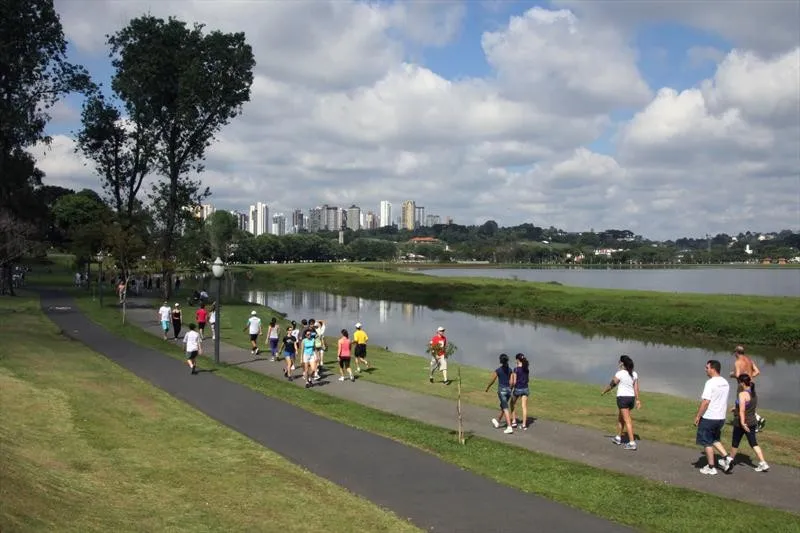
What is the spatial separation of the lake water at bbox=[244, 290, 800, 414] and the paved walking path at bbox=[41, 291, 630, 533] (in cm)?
790

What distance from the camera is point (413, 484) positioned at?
396 inches

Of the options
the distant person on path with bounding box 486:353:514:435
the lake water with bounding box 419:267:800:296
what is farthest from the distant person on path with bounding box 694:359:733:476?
the lake water with bounding box 419:267:800:296

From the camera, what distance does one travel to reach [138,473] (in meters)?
9.58

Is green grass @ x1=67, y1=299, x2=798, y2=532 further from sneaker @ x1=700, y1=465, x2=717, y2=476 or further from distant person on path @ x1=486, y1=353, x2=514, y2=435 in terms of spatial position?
sneaker @ x1=700, y1=465, x2=717, y2=476

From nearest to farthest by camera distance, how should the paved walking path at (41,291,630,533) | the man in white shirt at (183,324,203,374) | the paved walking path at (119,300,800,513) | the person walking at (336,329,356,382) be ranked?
the paved walking path at (41,291,630,533) < the paved walking path at (119,300,800,513) < the man in white shirt at (183,324,203,374) < the person walking at (336,329,356,382)

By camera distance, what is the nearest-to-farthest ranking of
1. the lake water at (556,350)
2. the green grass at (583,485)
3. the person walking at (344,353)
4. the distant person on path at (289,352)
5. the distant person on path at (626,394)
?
the green grass at (583,485), the distant person on path at (626,394), the person walking at (344,353), the distant person on path at (289,352), the lake water at (556,350)

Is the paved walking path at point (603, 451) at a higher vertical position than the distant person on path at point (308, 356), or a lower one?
lower

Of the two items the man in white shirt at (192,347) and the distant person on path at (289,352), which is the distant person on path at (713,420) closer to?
the distant person on path at (289,352)

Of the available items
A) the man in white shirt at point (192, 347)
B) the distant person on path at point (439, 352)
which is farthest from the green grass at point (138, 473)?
the distant person on path at point (439, 352)

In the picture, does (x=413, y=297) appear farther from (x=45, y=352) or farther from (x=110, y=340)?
(x=45, y=352)

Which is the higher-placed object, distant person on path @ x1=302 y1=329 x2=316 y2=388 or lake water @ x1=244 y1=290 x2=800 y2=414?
distant person on path @ x1=302 y1=329 x2=316 y2=388

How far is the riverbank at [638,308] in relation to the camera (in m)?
41.7

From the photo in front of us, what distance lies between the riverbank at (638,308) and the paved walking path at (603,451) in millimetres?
31102

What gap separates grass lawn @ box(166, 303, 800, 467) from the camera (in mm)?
13664
